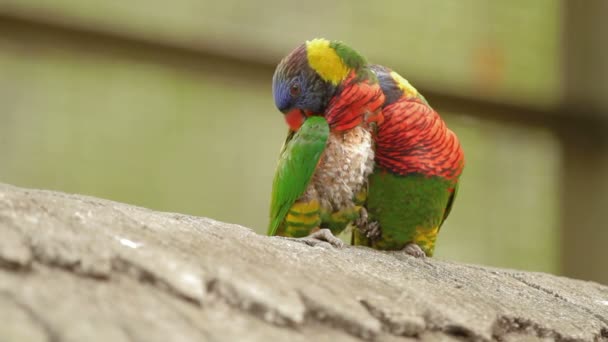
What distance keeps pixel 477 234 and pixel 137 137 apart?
7.98 feet

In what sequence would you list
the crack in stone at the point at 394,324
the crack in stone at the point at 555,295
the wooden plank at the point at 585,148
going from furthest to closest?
A: the wooden plank at the point at 585,148 → the crack in stone at the point at 555,295 → the crack in stone at the point at 394,324

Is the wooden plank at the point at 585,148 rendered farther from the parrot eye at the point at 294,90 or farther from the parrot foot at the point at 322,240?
the parrot foot at the point at 322,240

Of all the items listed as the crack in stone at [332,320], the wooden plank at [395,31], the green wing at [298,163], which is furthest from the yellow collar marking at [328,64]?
the wooden plank at [395,31]

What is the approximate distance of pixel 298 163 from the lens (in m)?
2.41

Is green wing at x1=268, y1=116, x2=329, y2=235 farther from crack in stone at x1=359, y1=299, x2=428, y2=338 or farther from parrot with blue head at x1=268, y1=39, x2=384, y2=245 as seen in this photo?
crack in stone at x1=359, y1=299, x2=428, y2=338

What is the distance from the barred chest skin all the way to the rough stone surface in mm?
545

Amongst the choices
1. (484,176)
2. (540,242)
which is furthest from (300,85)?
(540,242)

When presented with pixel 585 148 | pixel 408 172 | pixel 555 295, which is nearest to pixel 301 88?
pixel 408 172

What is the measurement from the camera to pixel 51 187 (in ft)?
12.1

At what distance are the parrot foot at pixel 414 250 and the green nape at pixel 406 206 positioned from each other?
28mm

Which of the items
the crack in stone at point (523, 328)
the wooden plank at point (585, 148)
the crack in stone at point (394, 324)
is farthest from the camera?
the wooden plank at point (585, 148)

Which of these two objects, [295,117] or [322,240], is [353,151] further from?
[322,240]

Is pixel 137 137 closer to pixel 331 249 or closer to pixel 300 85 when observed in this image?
pixel 300 85

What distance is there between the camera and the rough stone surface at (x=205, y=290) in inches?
42.6
